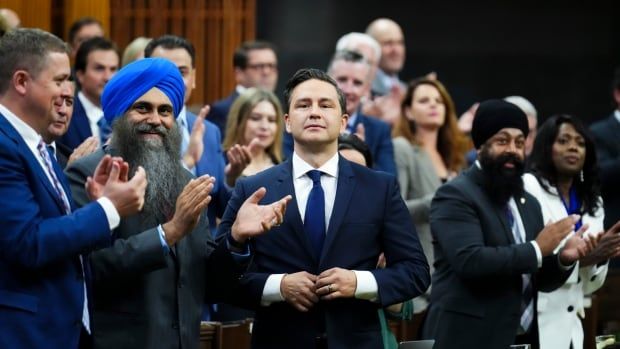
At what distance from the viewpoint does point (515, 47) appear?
11586 mm

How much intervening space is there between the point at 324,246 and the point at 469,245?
1066mm

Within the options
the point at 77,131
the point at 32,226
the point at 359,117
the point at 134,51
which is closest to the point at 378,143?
the point at 359,117

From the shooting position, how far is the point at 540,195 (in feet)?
20.7

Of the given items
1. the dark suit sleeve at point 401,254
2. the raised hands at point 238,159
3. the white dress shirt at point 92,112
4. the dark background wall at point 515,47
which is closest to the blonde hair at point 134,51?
the white dress shirt at point 92,112

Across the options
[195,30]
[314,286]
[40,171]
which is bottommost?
[314,286]

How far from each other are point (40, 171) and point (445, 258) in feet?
7.35

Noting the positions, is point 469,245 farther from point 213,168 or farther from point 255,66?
point 255,66

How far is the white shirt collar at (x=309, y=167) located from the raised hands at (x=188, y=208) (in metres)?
0.55

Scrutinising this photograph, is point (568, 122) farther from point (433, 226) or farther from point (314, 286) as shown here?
point (314, 286)

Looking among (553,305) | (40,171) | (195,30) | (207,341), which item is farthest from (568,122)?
(195,30)

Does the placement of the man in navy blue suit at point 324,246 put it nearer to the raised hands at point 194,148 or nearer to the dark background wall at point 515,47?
the raised hands at point 194,148

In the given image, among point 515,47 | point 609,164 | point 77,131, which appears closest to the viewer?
point 77,131

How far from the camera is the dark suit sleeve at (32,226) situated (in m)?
4.01

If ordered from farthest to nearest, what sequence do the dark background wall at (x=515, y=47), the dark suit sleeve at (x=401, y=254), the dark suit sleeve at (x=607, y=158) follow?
the dark background wall at (x=515, y=47) → the dark suit sleeve at (x=607, y=158) → the dark suit sleeve at (x=401, y=254)
